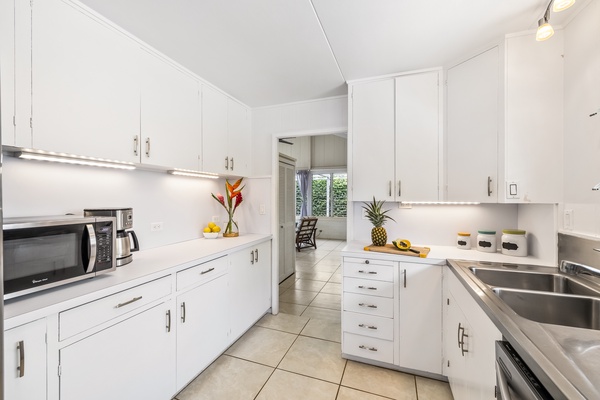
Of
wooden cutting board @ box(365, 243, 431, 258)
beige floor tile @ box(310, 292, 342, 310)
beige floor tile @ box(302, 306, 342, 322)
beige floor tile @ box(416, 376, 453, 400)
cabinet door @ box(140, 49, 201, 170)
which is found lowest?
beige floor tile @ box(416, 376, 453, 400)

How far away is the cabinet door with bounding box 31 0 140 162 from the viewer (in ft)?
4.38

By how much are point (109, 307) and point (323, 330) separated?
2.05m

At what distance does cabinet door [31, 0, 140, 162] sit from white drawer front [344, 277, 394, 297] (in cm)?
197

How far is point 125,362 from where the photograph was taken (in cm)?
143

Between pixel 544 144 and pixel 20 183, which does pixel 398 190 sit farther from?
pixel 20 183

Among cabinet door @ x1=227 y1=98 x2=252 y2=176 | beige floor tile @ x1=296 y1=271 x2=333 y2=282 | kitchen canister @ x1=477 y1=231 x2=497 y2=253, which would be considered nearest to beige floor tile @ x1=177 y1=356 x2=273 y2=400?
cabinet door @ x1=227 y1=98 x2=252 y2=176

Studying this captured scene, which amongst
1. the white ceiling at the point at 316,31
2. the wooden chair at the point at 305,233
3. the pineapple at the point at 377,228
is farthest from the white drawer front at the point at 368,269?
the wooden chair at the point at 305,233

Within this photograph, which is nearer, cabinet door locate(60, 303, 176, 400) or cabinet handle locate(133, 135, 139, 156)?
cabinet door locate(60, 303, 176, 400)

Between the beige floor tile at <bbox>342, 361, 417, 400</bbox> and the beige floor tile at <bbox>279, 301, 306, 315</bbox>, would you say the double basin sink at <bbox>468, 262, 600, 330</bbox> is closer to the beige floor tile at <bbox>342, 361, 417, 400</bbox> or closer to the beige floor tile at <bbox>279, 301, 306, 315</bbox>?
the beige floor tile at <bbox>342, 361, 417, 400</bbox>

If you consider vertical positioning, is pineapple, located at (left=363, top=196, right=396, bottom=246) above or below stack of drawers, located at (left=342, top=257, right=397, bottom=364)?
above

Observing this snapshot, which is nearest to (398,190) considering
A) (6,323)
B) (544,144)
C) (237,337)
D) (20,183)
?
(544,144)

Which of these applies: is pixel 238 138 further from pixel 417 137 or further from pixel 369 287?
pixel 369 287

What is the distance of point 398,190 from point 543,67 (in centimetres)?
129

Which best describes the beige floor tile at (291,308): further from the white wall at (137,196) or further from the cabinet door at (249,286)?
the white wall at (137,196)
